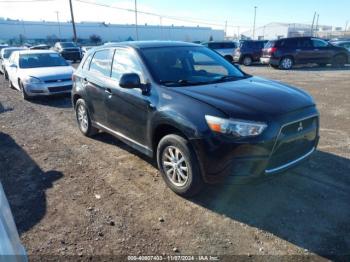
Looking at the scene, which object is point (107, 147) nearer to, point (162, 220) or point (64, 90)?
point (162, 220)

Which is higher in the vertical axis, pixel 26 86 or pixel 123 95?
pixel 123 95

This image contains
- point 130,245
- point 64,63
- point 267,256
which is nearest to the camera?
point 267,256

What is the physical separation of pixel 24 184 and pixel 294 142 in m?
3.57

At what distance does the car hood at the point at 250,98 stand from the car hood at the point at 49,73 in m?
7.11

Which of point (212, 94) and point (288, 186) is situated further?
point (288, 186)

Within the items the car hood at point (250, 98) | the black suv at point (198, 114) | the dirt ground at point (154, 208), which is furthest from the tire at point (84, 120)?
the car hood at point (250, 98)

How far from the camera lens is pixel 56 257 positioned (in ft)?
9.29

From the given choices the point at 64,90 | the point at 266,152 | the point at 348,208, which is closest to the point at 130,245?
the point at 266,152

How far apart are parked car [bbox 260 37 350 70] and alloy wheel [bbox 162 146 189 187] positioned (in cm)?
1586

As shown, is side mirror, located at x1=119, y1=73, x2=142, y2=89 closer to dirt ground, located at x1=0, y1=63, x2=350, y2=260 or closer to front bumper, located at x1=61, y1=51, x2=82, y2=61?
dirt ground, located at x1=0, y1=63, x2=350, y2=260

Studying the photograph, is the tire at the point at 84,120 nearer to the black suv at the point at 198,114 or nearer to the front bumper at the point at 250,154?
the black suv at the point at 198,114

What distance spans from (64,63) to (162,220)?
359 inches

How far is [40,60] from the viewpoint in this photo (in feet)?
35.2

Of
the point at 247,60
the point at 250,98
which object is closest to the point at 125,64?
the point at 250,98
